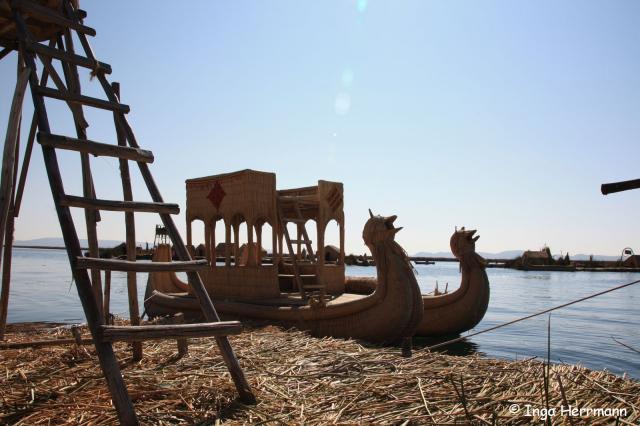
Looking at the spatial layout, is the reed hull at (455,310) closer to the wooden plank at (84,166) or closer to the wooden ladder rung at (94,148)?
the wooden plank at (84,166)

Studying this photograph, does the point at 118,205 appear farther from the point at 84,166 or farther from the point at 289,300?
the point at 289,300

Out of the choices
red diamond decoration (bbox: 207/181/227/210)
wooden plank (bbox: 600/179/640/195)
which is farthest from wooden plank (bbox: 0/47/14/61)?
red diamond decoration (bbox: 207/181/227/210)

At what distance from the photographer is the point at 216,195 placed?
13773mm

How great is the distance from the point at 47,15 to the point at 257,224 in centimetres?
1079

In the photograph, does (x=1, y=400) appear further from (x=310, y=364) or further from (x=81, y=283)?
(x=310, y=364)

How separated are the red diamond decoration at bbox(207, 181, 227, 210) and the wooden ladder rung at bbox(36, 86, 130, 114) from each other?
878 centimetres

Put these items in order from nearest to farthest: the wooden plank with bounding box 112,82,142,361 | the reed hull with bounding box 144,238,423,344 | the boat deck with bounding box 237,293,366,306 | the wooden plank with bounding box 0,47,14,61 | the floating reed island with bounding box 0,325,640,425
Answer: the floating reed island with bounding box 0,325,640,425, the wooden plank with bounding box 112,82,142,361, the wooden plank with bounding box 0,47,14,61, the reed hull with bounding box 144,238,423,344, the boat deck with bounding box 237,293,366,306

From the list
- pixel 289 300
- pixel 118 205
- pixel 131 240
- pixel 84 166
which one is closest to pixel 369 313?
pixel 289 300

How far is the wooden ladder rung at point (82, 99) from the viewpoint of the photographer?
4265mm

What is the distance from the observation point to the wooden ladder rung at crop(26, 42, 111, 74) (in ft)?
14.8

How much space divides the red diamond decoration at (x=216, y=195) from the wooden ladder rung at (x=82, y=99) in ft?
28.8

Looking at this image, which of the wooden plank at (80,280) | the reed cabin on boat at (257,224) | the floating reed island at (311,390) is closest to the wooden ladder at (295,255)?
the reed cabin on boat at (257,224)

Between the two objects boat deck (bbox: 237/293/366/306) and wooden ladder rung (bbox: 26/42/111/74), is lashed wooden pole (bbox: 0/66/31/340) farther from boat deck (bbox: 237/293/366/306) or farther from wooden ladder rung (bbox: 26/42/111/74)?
boat deck (bbox: 237/293/366/306)

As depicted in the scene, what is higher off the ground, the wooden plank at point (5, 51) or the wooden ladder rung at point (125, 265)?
the wooden plank at point (5, 51)
